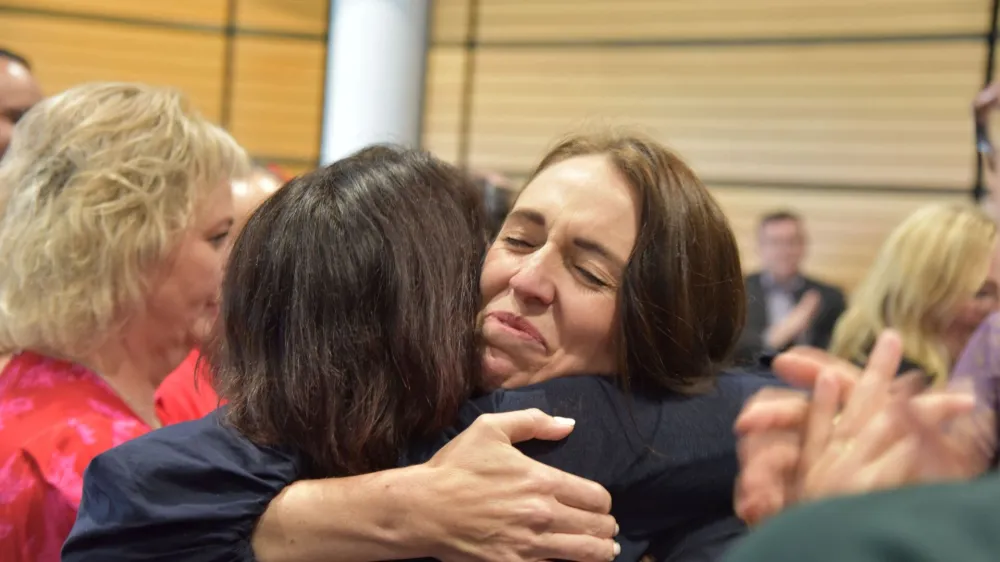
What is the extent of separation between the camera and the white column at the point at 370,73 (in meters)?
5.09

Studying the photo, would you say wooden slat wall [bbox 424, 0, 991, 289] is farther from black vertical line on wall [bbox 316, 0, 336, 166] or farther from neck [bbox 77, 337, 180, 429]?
neck [bbox 77, 337, 180, 429]

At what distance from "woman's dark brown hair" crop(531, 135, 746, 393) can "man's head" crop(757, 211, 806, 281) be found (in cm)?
327

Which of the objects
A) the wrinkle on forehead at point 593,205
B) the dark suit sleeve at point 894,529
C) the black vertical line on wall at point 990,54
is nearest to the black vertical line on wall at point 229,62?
the black vertical line on wall at point 990,54

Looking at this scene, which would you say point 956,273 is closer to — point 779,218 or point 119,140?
point 119,140

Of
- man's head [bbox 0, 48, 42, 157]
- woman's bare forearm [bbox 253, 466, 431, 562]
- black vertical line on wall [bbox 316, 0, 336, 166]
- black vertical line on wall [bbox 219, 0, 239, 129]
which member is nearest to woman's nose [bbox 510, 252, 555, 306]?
woman's bare forearm [bbox 253, 466, 431, 562]

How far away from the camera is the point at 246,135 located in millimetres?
5902

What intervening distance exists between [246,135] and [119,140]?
14.9ft

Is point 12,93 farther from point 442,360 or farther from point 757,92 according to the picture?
point 757,92

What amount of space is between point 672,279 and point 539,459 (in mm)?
262

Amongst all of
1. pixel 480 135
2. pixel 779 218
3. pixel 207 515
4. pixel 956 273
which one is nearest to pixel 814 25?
pixel 779 218

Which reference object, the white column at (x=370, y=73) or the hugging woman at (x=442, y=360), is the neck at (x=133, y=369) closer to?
the hugging woman at (x=442, y=360)

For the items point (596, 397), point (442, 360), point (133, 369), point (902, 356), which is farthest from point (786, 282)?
point (442, 360)

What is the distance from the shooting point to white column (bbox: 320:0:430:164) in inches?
201

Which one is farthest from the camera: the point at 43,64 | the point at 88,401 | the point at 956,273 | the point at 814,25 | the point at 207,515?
the point at 43,64
